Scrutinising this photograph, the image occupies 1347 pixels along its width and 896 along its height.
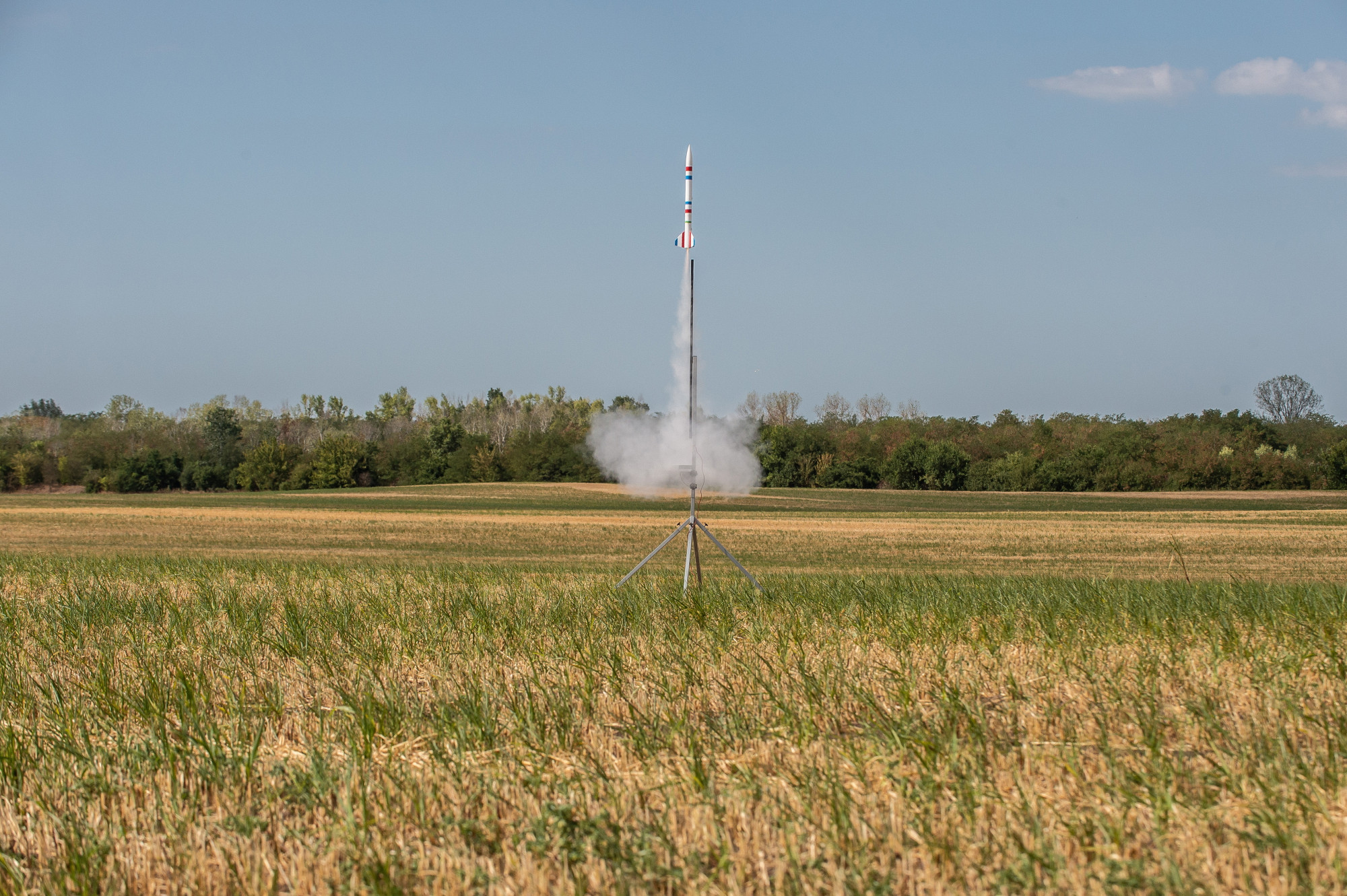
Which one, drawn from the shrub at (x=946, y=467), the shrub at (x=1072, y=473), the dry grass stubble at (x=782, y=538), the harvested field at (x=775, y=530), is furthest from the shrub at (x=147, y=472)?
the shrub at (x=1072, y=473)

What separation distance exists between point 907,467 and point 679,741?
264ft

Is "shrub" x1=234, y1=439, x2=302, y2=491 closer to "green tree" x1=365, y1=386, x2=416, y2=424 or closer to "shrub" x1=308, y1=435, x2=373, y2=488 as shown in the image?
"shrub" x1=308, y1=435, x2=373, y2=488

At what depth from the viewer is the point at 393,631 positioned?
341 inches

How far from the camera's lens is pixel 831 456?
8275 centimetres

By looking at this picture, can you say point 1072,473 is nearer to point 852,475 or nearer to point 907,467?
point 907,467

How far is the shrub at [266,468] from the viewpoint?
96062 millimetres

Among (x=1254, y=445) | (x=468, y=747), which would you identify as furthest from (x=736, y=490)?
(x=1254, y=445)

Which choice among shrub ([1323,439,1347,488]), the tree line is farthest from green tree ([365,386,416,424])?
shrub ([1323,439,1347,488])

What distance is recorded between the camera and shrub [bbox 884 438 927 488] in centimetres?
8281

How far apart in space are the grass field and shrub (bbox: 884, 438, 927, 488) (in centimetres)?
7283

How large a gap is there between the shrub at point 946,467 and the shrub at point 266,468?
196 feet

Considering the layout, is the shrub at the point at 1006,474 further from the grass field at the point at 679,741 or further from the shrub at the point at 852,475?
the grass field at the point at 679,741

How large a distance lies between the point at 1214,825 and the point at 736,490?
491 inches

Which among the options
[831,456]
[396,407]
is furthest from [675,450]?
[396,407]
